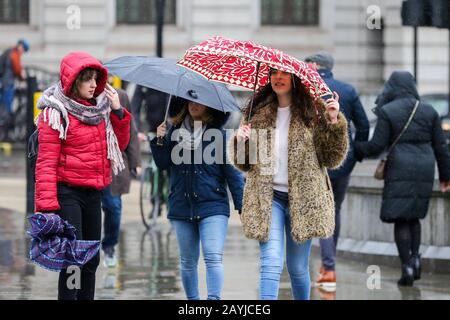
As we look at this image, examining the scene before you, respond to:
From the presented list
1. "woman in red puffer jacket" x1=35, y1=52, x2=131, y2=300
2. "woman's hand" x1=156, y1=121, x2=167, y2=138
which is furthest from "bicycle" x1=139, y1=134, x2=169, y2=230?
"woman in red puffer jacket" x1=35, y1=52, x2=131, y2=300

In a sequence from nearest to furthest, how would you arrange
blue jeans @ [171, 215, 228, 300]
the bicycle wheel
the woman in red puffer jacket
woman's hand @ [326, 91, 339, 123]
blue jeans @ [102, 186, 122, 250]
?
woman's hand @ [326, 91, 339, 123]
the woman in red puffer jacket
blue jeans @ [171, 215, 228, 300]
blue jeans @ [102, 186, 122, 250]
the bicycle wheel

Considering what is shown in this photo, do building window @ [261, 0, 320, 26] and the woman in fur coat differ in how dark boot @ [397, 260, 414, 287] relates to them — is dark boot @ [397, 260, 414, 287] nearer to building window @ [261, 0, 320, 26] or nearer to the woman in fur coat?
the woman in fur coat

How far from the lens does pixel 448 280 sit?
40.7 ft

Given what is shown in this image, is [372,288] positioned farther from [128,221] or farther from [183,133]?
[128,221]

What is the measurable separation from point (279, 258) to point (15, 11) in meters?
27.1

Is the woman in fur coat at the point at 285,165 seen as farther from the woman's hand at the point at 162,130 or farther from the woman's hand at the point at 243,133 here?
the woman's hand at the point at 162,130

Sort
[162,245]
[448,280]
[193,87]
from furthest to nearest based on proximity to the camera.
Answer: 1. [162,245]
2. [448,280]
3. [193,87]

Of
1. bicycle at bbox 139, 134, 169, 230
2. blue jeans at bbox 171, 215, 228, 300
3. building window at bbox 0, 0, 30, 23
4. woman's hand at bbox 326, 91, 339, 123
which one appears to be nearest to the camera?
woman's hand at bbox 326, 91, 339, 123

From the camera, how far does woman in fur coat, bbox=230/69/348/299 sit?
9.15 meters

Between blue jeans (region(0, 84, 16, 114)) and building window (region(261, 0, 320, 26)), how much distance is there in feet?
29.8
